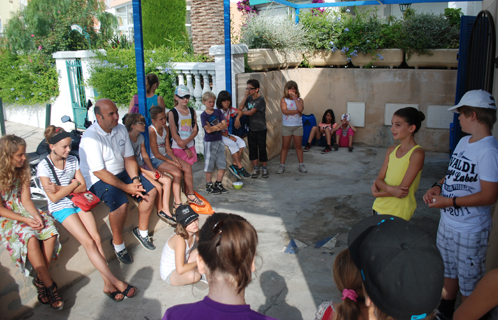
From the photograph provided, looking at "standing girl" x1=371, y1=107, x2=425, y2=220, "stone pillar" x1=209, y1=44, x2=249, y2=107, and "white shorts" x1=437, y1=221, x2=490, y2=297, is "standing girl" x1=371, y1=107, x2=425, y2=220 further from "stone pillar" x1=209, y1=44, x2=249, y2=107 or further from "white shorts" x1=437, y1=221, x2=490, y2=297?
"stone pillar" x1=209, y1=44, x2=249, y2=107

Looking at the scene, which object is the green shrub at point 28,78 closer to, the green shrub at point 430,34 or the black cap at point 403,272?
the green shrub at point 430,34

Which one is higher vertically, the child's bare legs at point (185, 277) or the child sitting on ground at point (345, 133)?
the child sitting on ground at point (345, 133)

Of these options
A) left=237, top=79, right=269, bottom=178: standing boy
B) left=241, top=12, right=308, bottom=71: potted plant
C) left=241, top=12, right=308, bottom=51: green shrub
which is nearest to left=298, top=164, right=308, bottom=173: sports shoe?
left=237, top=79, right=269, bottom=178: standing boy

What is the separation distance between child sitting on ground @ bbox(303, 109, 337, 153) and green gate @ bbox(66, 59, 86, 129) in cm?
653

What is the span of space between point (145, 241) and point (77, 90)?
860 cm

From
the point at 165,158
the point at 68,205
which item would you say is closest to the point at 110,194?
the point at 68,205

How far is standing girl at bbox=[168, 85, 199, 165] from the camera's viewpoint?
5676mm

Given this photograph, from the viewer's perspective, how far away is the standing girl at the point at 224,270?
151 centimetres

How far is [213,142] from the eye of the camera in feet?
20.4

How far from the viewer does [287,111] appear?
22.9 ft

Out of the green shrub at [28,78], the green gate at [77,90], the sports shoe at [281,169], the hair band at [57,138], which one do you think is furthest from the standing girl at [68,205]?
the green shrub at [28,78]

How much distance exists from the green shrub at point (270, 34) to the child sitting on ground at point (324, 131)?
1756mm

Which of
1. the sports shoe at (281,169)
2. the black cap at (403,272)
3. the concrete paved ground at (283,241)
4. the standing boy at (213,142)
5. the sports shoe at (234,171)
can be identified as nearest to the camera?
the black cap at (403,272)

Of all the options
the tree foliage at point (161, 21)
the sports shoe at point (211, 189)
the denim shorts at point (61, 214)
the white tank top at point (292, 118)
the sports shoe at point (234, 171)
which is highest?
the tree foliage at point (161, 21)
